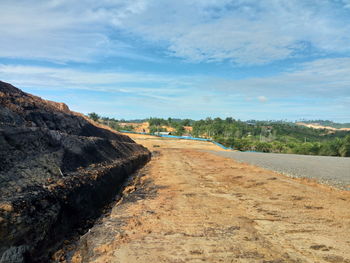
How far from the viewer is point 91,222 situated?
6.56 meters

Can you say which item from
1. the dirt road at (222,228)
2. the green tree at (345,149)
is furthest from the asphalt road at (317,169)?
the green tree at (345,149)

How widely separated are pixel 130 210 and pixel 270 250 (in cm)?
392

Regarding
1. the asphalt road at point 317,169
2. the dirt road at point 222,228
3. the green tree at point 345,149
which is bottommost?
the dirt road at point 222,228

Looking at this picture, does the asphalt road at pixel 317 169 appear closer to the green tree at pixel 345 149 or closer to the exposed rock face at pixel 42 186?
the exposed rock face at pixel 42 186

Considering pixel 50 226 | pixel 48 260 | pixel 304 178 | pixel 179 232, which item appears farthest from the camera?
pixel 304 178

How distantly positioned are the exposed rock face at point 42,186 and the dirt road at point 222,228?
71cm

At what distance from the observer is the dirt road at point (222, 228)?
453cm

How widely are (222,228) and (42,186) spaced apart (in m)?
4.34

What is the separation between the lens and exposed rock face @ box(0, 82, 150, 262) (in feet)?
14.1

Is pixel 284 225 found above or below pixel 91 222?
above

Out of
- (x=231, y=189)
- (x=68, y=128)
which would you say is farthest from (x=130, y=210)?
(x=68, y=128)

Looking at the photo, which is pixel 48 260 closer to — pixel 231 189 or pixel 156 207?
pixel 156 207

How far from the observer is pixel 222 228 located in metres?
5.76

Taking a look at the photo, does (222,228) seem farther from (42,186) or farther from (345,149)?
(345,149)
